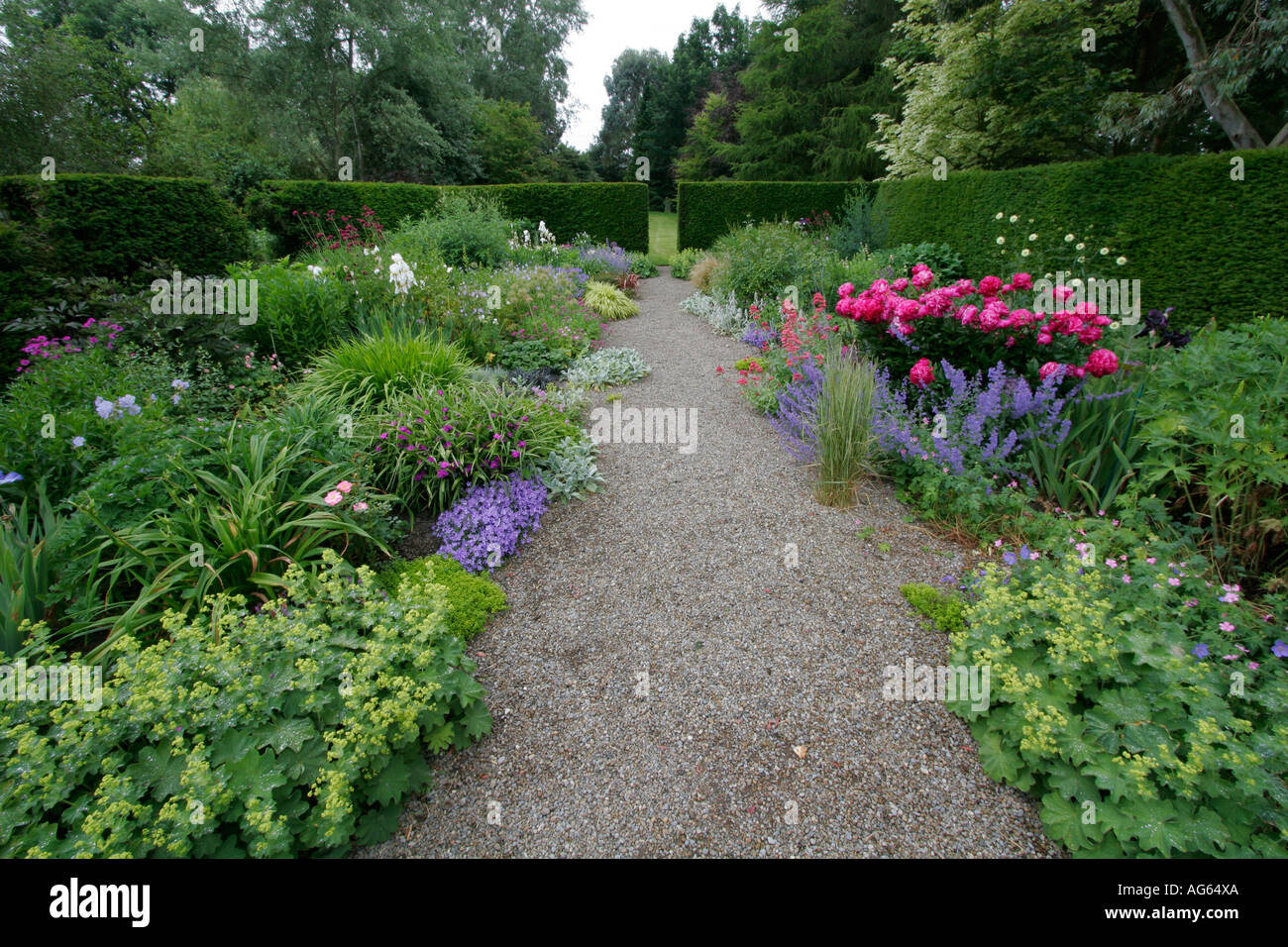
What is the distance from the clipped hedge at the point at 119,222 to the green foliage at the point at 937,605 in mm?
6528

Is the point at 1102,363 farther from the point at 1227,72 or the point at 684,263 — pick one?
the point at 684,263

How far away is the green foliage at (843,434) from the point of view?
360cm

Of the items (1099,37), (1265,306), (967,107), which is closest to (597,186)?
(967,107)

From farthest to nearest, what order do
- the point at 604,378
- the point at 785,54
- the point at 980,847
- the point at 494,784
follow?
the point at 785,54, the point at 604,378, the point at 494,784, the point at 980,847

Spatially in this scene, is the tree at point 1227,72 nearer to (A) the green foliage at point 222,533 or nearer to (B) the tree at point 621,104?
(A) the green foliage at point 222,533

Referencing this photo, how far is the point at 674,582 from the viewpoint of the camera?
296 cm

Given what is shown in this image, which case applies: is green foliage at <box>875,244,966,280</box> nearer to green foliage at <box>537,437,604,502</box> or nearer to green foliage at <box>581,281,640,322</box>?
green foliage at <box>581,281,640,322</box>

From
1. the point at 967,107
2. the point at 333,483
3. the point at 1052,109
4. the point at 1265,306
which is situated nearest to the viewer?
the point at 333,483

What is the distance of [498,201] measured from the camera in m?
13.1

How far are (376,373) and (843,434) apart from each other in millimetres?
3295

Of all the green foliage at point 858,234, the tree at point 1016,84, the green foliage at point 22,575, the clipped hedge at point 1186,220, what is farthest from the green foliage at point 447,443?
the tree at point 1016,84

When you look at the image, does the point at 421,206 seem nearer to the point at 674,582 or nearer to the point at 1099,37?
the point at 674,582

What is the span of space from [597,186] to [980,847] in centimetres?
1594

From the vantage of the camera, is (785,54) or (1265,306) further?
(785,54)
